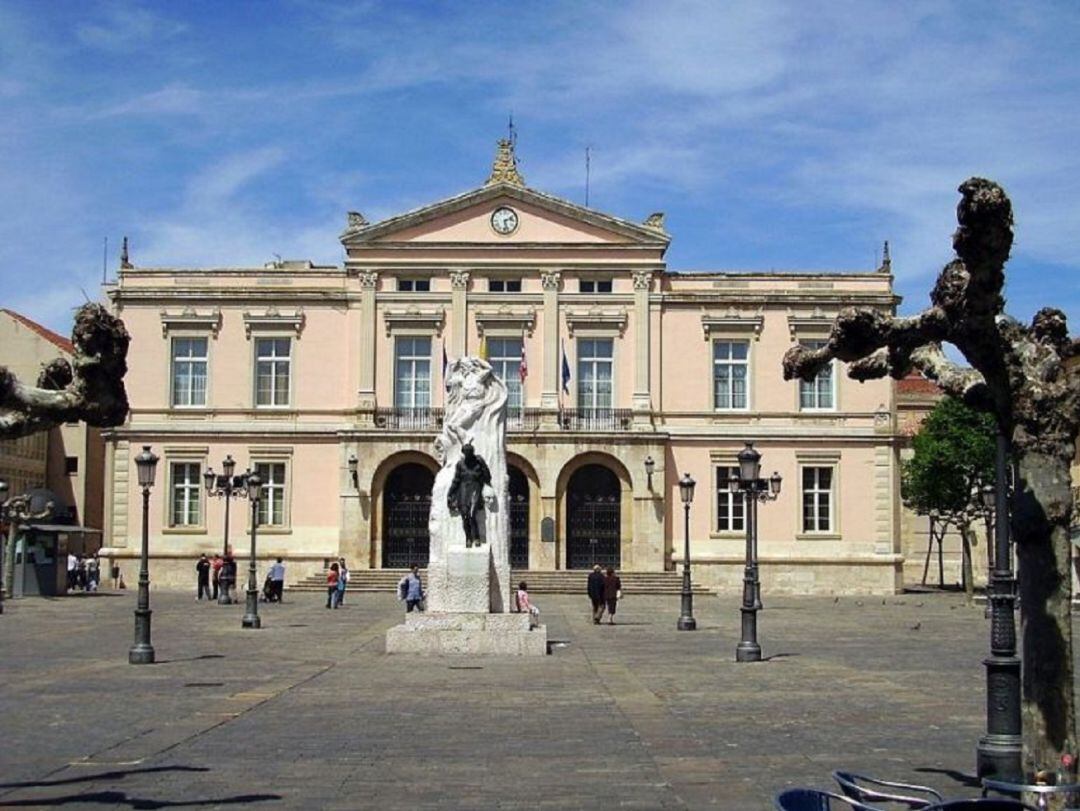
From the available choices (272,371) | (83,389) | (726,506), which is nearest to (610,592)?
(726,506)

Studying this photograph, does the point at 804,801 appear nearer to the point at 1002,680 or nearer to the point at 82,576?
the point at 1002,680

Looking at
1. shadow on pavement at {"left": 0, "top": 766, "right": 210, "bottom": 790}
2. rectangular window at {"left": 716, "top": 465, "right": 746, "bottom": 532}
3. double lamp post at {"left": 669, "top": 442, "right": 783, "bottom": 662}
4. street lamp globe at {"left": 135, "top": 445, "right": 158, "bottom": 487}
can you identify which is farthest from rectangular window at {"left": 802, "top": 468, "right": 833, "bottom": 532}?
shadow on pavement at {"left": 0, "top": 766, "right": 210, "bottom": 790}

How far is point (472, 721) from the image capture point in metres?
17.0

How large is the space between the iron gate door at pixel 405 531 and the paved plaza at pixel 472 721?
22831mm

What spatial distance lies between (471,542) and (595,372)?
95.0ft

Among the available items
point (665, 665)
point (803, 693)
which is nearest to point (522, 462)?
point (665, 665)

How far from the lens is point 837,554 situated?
55969mm

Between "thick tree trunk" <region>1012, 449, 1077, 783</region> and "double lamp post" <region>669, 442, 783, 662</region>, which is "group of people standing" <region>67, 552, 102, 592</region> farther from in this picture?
"thick tree trunk" <region>1012, 449, 1077, 783</region>

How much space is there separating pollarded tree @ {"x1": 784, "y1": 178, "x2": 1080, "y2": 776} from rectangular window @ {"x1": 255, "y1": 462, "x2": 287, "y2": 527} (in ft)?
154

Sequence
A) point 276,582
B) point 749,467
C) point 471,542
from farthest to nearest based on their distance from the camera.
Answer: point 276,582, point 749,467, point 471,542

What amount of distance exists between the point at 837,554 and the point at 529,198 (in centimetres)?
1748

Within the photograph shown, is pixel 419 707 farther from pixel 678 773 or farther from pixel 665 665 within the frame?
pixel 665 665

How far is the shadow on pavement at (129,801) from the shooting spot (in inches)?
461

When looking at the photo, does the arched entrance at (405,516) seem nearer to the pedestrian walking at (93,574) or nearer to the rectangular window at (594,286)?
the rectangular window at (594,286)
